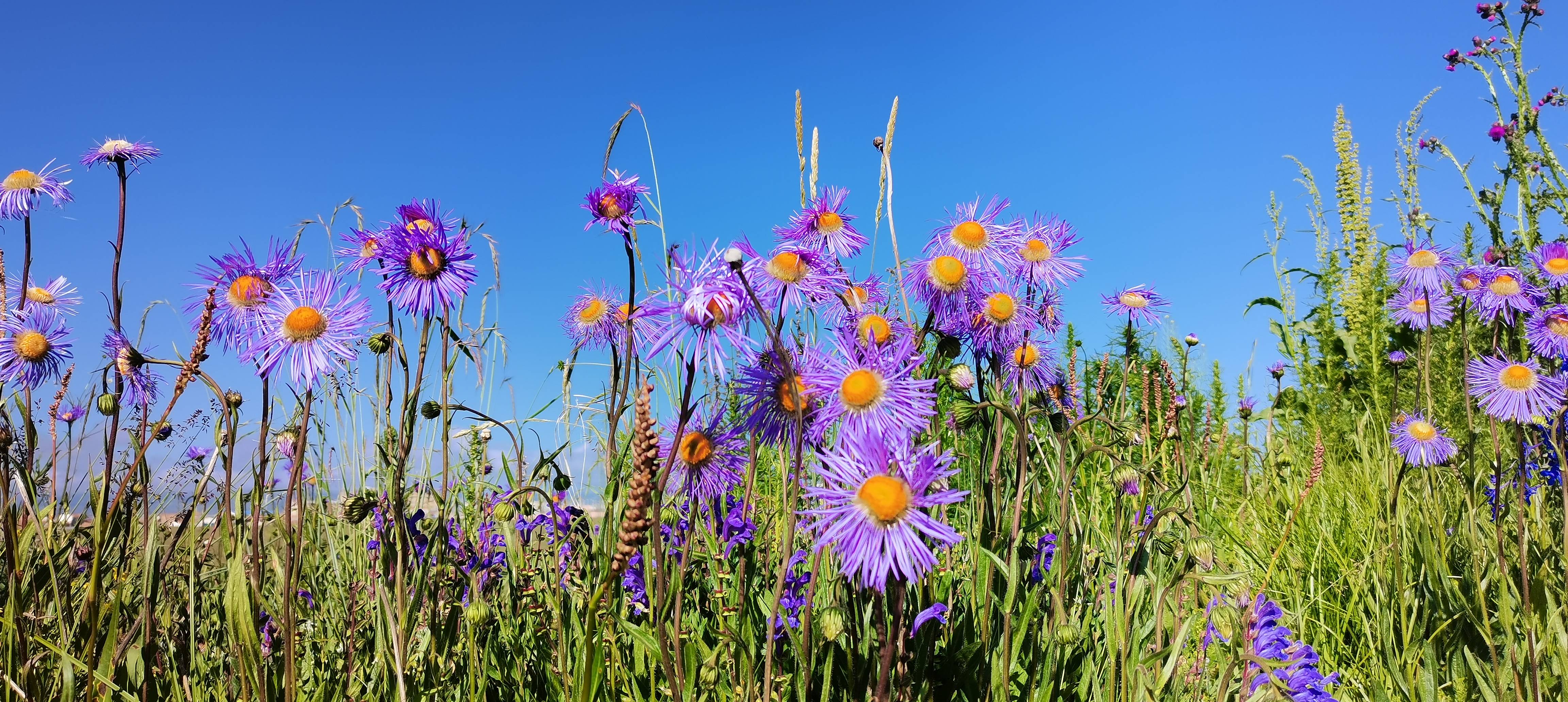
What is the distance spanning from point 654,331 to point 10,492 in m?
1.37

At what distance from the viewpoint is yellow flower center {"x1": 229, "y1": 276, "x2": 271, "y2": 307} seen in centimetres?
175

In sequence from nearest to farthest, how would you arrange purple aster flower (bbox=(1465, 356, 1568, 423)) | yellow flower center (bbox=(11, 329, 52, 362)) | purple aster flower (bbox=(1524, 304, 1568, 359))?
yellow flower center (bbox=(11, 329, 52, 362))
purple aster flower (bbox=(1465, 356, 1568, 423))
purple aster flower (bbox=(1524, 304, 1568, 359))

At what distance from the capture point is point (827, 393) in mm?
1370

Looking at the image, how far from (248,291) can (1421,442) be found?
3410 millimetres

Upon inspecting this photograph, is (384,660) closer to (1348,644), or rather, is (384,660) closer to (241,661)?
(241,661)

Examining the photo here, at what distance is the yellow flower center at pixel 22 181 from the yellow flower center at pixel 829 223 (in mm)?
2493

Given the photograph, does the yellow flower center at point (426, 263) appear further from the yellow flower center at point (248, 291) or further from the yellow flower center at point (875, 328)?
the yellow flower center at point (875, 328)

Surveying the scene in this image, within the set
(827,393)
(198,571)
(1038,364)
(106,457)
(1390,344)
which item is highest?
(1390,344)

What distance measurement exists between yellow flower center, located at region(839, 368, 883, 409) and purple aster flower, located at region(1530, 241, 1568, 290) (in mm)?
2622

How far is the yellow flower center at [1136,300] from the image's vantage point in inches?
114

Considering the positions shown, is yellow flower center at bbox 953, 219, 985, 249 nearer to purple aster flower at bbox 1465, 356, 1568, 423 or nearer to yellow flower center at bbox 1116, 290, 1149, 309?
yellow flower center at bbox 1116, 290, 1149, 309

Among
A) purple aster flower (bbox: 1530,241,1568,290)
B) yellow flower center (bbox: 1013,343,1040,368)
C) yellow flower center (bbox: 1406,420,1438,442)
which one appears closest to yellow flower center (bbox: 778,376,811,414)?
yellow flower center (bbox: 1013,343,1040,368)

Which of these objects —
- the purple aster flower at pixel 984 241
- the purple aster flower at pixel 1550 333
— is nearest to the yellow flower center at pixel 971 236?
the purple aster flower at pixel 984 241

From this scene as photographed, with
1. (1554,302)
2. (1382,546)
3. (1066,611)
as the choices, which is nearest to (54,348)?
(1066,611)
